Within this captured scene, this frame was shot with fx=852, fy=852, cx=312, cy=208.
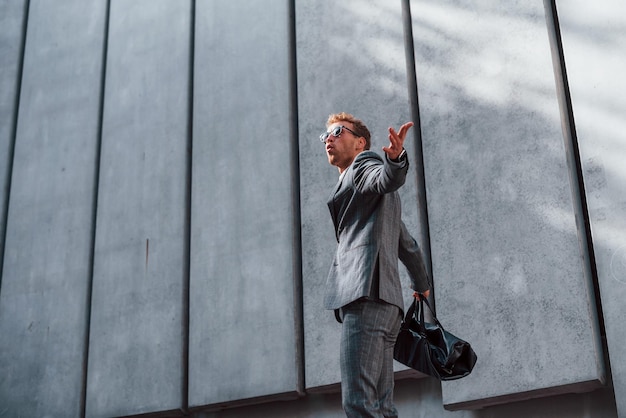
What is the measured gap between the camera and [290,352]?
7590mm

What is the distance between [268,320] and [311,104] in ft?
6.91

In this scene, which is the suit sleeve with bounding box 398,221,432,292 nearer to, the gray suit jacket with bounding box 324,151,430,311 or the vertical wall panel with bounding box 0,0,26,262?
the gray suit jacket with bounding box 324,151,430,311

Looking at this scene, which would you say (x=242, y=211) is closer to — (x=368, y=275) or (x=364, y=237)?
(x=364, y=237)

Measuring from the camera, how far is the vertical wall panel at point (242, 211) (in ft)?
25.5

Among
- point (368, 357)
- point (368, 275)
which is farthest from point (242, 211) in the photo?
point (368, 357)

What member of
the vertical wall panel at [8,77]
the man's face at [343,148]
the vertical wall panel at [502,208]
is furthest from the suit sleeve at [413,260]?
the vertical wall panel at [8,77]

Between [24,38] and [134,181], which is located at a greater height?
[24,38]

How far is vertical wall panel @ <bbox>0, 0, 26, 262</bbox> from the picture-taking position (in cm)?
1019

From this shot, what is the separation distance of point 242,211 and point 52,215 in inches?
104

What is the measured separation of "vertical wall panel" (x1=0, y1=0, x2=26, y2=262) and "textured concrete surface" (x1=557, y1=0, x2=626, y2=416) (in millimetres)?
6648

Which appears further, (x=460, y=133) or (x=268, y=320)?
(x=268, y=320)

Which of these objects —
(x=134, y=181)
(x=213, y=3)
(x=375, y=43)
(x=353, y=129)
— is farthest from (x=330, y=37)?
(x=353, y=129)

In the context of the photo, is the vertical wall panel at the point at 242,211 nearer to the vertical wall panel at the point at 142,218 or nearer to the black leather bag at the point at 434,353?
the vertical wall panel at the point at 142,218

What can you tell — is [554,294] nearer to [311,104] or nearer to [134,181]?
[311,104]
